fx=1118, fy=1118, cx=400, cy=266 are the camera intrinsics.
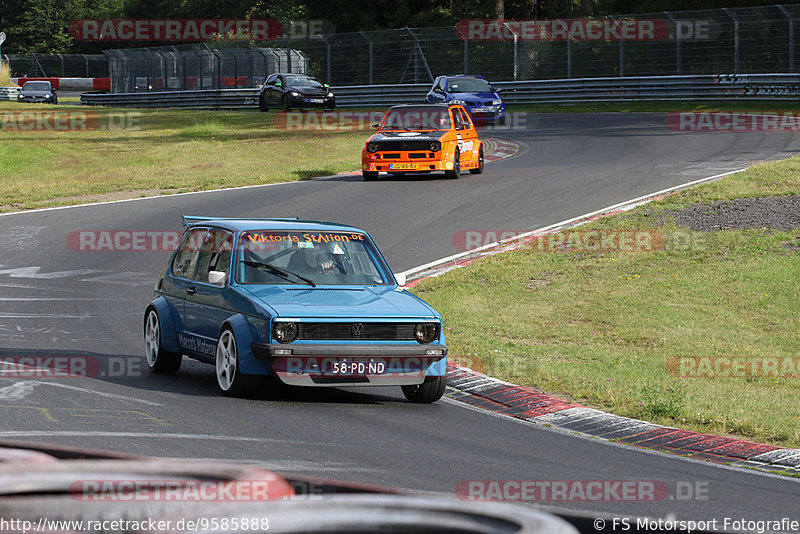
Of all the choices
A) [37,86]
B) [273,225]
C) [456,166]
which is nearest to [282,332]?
[273,225]

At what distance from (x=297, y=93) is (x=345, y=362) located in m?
37.1

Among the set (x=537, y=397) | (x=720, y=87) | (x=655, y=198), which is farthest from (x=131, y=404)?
(x=720, y=87)

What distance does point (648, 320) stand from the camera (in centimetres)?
1330

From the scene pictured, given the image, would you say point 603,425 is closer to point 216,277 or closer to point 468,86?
point 216,277

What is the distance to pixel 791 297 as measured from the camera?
14.0 m

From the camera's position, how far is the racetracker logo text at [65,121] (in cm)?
4248

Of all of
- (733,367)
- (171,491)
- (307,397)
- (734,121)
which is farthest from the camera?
(734,121)

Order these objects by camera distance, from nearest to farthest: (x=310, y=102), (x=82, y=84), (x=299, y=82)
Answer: (x=310, y=102) → (x=299, y=82) → (x=82, y=84)

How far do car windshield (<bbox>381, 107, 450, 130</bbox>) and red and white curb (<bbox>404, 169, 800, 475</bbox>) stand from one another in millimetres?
15516

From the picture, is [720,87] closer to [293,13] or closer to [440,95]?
[440,95]

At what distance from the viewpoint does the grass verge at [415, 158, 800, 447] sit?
380 inches

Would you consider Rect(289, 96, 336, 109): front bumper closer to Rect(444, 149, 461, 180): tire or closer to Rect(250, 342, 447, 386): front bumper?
Rect(444, 149, 461, 180): tire

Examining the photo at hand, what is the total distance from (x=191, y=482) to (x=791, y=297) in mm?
12076

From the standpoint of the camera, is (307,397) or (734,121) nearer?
(307,397)
